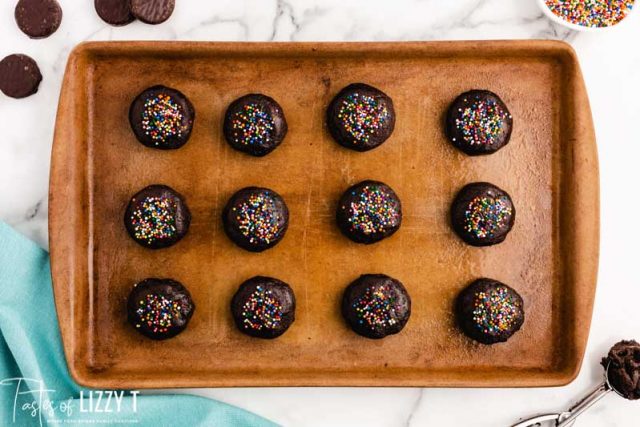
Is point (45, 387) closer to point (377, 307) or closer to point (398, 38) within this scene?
point (377, 307)

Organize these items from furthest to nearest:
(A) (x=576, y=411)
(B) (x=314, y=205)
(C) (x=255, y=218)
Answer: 1. (A) (x=576, y=411)
2. (B) (x=314, y=205)
3. (C) (x=255, y=218)

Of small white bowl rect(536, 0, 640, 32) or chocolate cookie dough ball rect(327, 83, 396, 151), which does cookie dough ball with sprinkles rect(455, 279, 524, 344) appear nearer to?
chocolate cookie dough ball rect(327, 83, 396, 151)

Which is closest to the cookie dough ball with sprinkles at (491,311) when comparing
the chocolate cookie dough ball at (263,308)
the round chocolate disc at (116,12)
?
the chocolate cookie dough ball at (263,308)

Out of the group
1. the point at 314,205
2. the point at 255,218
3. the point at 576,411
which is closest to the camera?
the point at 255,218

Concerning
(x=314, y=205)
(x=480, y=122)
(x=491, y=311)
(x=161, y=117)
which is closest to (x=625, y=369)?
(x=491, y=311)

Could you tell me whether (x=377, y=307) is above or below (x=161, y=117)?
below

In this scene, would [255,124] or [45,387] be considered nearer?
[255,124]

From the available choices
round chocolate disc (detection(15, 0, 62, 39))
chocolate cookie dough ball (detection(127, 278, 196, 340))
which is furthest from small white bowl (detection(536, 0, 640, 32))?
round chocolate disc (detection(15, 0, 62, 39))

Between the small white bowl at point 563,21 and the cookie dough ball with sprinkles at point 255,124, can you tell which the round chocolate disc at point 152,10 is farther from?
the small white bowl at point 563,21
